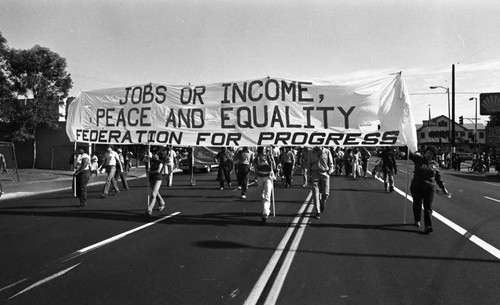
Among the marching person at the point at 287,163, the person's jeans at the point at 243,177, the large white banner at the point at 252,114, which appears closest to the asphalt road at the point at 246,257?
the large white banner at the point at 252,114

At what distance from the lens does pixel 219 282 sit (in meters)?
4.82

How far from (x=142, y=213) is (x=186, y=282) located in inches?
228

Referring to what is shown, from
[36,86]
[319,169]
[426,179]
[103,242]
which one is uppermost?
[36,86]

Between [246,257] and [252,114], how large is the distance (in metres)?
3.98

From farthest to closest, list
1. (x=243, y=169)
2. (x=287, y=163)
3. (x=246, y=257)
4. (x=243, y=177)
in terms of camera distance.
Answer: (x=287, y=163) → (x=243, y=169) → (x=243, y=177) → (x=246, y=257)

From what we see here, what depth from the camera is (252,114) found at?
9125 millimetres

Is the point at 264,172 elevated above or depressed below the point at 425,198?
above

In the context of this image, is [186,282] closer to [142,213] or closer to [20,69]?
[142,213]

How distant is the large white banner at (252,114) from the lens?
335 inches

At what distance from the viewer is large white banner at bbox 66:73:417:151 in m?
8.51

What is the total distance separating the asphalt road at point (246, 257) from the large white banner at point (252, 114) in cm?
189

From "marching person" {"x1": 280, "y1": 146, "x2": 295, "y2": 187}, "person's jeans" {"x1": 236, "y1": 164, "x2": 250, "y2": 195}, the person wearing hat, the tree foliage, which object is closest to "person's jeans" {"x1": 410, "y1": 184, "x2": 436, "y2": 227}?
the person wearing hat

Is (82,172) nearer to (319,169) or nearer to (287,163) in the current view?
(319,169)

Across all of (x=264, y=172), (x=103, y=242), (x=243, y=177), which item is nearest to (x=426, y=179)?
(x=264, y=172)
